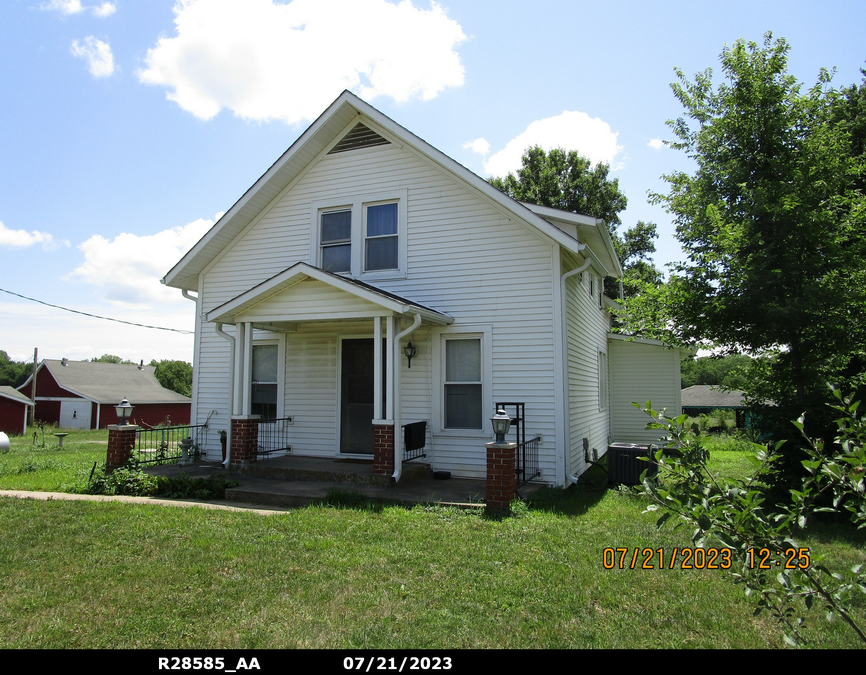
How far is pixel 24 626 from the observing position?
3877 mm

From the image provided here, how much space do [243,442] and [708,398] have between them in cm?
4381

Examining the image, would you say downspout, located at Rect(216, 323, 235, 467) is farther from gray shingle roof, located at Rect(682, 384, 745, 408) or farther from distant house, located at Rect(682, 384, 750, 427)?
gray shingle roof, located at Rect(682, 384, 745, 408)

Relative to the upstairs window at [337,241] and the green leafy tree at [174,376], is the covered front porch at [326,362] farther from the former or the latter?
the green leafy tree at [174,376]

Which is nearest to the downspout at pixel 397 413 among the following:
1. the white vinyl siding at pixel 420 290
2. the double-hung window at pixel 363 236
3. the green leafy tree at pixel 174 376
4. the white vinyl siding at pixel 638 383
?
the white vinyl siding at pixel 420 290

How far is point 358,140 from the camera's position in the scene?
10828mm

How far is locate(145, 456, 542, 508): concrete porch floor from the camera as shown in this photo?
7707 mm

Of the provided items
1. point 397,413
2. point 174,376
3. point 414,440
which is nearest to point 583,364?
point 414,440

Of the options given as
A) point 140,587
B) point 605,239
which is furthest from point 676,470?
point 605,239

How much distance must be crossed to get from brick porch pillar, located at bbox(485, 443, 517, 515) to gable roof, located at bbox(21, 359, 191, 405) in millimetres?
40831

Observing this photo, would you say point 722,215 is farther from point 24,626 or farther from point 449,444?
point 24,626

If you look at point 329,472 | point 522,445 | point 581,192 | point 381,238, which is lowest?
point 329,472

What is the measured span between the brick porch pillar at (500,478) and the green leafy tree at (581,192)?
20302mm

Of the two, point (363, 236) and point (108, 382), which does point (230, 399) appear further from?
point (108, 382)
